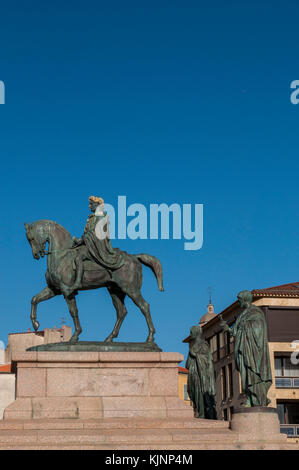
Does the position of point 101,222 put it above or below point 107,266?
above

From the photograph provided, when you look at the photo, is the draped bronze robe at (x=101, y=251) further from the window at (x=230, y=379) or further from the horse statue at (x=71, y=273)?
the window at (x=230, y=379)

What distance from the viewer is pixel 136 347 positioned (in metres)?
18.0

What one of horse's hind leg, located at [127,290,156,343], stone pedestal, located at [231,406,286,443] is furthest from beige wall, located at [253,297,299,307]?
stone pedestal, located at [231,406,286,443]

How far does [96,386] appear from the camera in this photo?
17.1 meters

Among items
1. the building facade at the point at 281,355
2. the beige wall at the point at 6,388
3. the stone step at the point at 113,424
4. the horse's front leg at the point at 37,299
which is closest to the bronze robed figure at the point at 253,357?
the stone step at the point at 113,424

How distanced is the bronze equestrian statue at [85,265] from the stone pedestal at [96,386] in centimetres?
109

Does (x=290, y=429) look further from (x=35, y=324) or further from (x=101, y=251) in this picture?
(x=101, y=251)

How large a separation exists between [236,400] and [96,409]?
37493 mm

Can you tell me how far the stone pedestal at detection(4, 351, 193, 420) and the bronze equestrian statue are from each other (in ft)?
3.59

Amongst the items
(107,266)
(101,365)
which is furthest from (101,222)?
(101,365)

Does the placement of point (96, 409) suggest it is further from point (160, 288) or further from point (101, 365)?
point (160, 288)

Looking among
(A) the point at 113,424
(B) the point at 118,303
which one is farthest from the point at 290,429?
(A) the point at 113,424

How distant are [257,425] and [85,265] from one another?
20.3ft
